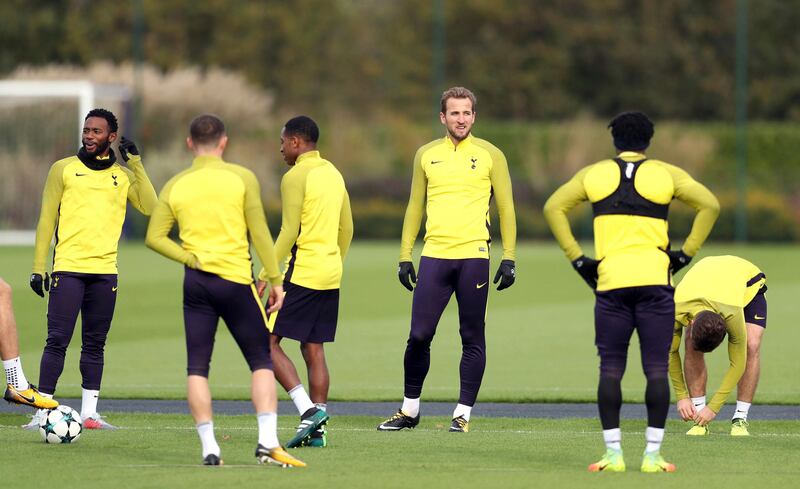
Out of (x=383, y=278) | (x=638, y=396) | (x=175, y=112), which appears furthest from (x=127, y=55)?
(x=638, y=396)

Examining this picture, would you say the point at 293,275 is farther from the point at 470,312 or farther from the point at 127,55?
the point at 127,55

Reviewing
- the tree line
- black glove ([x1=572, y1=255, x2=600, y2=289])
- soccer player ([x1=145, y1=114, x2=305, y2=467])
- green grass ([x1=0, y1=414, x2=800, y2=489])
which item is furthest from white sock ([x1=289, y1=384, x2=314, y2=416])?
the tree line

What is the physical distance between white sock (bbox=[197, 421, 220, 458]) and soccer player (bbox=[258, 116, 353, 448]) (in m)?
1.15

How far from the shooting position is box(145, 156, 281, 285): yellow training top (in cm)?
815

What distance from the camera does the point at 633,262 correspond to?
817 centimetres

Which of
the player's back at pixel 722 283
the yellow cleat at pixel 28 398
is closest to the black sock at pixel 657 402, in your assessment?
the player's back at pixel 722 283

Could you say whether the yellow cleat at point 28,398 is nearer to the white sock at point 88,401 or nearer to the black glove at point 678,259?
the white sock at point 88,401

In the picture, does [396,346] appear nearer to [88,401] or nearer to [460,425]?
[460,425]

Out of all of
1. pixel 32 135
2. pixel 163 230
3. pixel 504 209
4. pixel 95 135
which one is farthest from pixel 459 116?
pixel 32 135

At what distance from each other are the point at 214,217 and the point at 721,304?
3457 mm

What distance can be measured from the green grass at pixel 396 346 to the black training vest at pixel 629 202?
4490mm

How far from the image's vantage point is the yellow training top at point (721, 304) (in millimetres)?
9680

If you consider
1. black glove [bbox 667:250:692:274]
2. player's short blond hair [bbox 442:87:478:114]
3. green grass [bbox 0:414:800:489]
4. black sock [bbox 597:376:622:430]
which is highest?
player's short blond hair [bbox 442:87:478:114]

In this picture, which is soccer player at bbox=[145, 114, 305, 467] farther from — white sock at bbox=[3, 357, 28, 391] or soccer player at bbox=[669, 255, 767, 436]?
soccer player at bbox=[669, 255, 767, 436]
